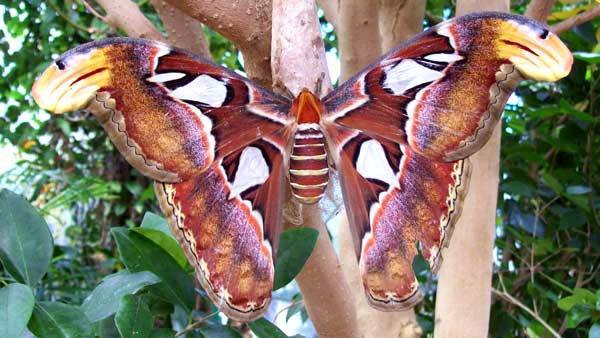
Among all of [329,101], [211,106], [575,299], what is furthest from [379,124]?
[575,299]

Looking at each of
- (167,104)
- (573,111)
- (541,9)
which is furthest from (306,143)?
(573,111)

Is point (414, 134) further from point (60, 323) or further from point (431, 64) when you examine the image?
point (60, 323)

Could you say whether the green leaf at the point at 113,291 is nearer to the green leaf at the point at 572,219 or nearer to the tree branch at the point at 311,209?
the tree branch at the point at 311,209

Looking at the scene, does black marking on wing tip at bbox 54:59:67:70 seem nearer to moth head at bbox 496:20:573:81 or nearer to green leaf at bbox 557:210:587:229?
moth head at bbox 496:20:573:81

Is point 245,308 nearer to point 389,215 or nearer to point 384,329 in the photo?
point 389,215

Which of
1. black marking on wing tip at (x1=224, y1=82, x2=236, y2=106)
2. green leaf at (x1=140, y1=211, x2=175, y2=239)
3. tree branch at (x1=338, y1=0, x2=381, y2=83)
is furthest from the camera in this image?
tree branch at (x1=338, y1=0, x2=381, y2=83)

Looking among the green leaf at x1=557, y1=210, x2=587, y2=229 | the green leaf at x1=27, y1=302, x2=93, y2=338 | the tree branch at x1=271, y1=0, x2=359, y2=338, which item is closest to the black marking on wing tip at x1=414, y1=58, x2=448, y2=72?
the tree branch at x1=271, y1=0, x2=359, y2=338

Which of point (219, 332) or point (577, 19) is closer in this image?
point (219, 332)
